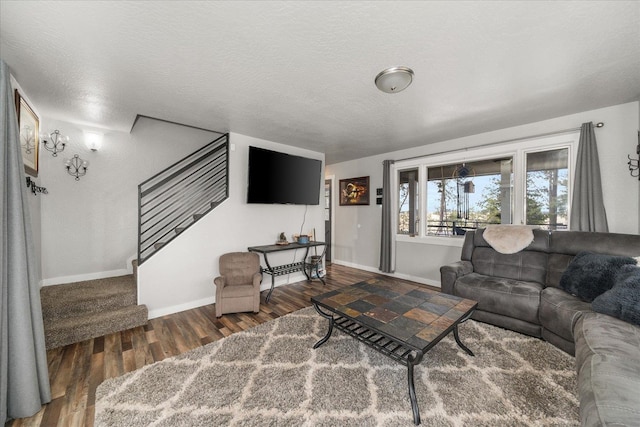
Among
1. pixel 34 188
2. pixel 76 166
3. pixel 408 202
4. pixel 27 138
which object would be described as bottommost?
pixel 408 202

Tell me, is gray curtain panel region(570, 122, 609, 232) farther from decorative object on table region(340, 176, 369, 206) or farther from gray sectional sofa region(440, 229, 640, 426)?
decorative object on table region(340, 176, 369, 206)

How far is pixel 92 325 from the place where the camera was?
238 cm

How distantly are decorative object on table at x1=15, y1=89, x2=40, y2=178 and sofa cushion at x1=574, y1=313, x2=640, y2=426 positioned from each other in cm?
412

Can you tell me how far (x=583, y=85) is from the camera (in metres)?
2.20

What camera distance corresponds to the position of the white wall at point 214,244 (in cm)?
293

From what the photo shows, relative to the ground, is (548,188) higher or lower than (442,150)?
lower

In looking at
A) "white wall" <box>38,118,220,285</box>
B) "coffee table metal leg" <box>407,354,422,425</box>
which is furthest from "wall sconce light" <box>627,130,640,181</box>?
"white wall" <box>38,118,220,285</box>

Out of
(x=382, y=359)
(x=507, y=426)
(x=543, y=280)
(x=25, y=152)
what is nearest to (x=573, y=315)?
(x=543, y=280)

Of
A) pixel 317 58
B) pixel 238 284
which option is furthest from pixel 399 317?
pixel 238 284

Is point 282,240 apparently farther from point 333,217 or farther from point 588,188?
point 588,188

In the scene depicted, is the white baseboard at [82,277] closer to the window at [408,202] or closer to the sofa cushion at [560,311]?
the window at [408,202]

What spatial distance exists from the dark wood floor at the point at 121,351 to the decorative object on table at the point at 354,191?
2630 mm

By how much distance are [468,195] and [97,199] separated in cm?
566

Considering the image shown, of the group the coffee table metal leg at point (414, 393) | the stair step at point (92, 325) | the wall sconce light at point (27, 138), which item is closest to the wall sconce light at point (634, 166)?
the coffee table metal leg at point (414, 393)
